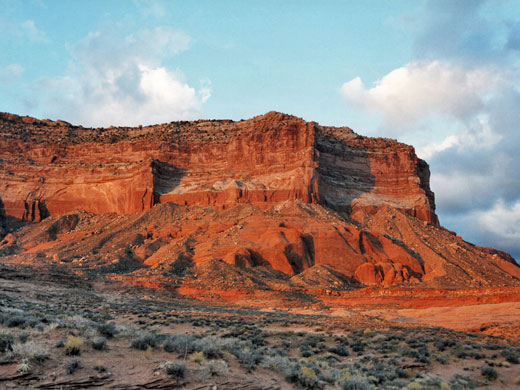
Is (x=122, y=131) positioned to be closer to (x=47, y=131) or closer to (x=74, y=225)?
(x=47, y=131)

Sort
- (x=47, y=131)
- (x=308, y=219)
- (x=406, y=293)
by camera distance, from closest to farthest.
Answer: (x=406, y=293) < (x=308, y=219) < (x=47, y=131)

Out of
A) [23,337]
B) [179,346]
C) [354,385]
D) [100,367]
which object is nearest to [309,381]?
[354,385]

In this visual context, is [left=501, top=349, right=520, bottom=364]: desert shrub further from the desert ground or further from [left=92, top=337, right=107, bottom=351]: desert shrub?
[left=92, top=337, right=107, bottom=351]: desert shrub

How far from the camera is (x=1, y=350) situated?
682cm

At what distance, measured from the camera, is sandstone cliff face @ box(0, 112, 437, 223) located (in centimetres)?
6241

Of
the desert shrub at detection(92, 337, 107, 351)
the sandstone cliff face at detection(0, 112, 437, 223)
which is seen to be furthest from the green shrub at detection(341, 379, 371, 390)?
the sandstone cliff face at detection(0, 112, 437, 223)

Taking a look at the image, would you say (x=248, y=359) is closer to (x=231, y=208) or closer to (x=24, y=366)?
(x=24, y=366)

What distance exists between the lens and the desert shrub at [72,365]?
21.1 ft

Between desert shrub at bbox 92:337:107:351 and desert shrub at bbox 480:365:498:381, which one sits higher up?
desert shrub at bbox 92:337:107:351

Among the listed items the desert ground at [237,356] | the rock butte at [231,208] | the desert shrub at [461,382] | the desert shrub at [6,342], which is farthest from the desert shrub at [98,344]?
the rock butte at [231,208]

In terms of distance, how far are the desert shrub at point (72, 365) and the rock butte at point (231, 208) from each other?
3147cm

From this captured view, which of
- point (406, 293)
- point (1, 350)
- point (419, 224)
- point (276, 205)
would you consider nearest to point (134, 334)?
point (1, 350)

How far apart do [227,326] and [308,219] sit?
35321 millimetres

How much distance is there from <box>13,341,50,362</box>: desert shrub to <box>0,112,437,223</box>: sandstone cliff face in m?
51.2
